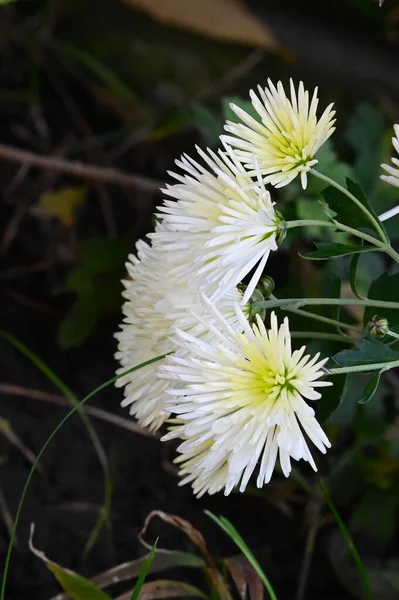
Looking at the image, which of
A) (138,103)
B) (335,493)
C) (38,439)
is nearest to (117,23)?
(138,103)

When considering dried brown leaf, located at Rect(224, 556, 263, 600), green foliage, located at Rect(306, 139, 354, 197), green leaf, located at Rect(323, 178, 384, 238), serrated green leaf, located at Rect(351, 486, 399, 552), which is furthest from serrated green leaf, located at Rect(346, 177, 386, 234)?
serrated green leaf, located at Rect(351, 486, 399, 552)

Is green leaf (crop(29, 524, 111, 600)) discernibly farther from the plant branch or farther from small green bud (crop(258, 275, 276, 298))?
the plant branch

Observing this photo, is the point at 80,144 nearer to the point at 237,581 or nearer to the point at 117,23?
the point at 117,23

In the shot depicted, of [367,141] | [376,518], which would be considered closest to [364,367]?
[376,518]

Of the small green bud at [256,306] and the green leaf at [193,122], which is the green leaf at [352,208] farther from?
the green leaf at [193,122]

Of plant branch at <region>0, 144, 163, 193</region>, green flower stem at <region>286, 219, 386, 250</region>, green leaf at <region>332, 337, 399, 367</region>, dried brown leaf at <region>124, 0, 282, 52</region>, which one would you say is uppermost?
dried brown leaf at <region>124, 0, 282, 52</region>

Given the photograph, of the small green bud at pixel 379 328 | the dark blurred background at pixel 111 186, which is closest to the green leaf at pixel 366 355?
the small green bud at pixel 379 328

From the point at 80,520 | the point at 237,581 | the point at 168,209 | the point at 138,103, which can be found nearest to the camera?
the point at 168,209

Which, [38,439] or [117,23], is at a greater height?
[117,23]
